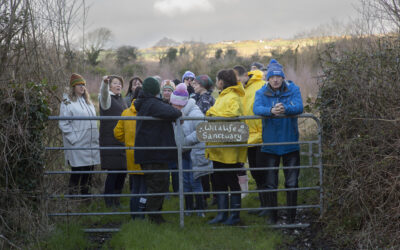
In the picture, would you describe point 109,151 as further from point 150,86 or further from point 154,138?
point 150,86

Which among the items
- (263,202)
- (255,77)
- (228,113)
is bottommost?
(263,202)

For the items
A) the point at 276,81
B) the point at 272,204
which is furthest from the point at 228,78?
the point at 272,204

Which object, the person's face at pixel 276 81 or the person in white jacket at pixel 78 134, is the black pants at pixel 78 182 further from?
the person's face at pixel 276 81

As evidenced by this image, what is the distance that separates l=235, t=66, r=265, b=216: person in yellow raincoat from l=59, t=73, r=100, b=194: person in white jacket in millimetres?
2336

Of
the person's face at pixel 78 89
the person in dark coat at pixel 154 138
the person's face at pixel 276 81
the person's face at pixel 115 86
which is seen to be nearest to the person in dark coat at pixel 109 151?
the person's face at pixel 115 86

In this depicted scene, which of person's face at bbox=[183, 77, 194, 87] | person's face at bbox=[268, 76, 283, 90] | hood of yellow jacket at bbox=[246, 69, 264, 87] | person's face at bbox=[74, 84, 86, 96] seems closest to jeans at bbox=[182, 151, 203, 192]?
hood of yellow jacket at bbox=[246, 69, 264, 87]

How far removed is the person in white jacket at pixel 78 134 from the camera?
248 inches

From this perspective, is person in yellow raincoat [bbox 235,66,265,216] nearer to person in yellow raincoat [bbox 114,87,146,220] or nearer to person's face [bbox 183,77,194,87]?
person's face [bbox 183,77,194,87]

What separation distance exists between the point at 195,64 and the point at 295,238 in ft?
70.3

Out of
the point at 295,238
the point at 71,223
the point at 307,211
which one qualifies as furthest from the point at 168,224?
the point at 307,211

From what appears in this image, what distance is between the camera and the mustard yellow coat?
5867 millimetres

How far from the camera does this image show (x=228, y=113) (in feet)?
19.2

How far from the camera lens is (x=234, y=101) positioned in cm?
593

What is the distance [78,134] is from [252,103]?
104 inches
